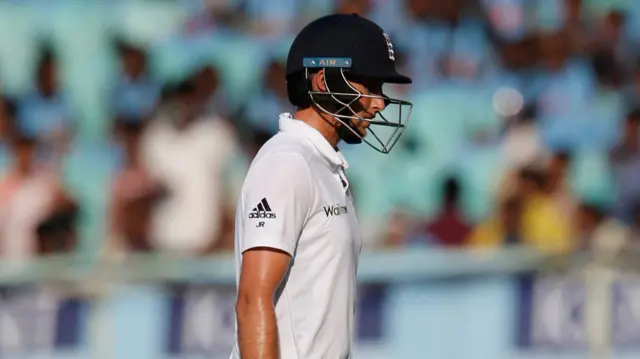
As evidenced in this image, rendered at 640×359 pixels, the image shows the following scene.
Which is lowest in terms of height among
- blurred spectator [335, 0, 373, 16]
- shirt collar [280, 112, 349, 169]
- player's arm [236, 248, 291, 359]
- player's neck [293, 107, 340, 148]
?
player's arm [236, 248, 291, 359]

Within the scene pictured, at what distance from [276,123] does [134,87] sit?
3.48 feet

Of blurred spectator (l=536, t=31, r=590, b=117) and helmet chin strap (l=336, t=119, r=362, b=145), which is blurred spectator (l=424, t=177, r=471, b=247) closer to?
blurred spectator (l=536, t=31, r=590, b=117)

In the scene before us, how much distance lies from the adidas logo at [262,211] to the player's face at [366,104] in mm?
466

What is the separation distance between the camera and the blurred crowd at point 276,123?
7895 millimetres

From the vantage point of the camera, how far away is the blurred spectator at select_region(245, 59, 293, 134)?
855 centimetres

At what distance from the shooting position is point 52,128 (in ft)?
28.7

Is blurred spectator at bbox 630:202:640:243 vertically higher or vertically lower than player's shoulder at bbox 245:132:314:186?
higher

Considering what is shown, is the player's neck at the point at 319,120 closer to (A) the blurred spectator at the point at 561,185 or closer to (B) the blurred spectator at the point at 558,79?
(A) the blurred spectator at the point at 561,185

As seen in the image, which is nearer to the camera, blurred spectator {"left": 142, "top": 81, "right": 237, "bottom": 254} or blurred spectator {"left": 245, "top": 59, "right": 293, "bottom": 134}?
blurred spectator {"left": 142, "top": 81, "right": 237, "bottom": 254}

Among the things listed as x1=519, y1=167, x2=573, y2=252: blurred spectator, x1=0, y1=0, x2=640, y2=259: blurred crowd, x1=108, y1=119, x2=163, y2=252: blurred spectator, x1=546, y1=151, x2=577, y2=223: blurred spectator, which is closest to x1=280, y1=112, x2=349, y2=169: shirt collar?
x1=0, y1=0, x2=640, y2=259: blurred crowd

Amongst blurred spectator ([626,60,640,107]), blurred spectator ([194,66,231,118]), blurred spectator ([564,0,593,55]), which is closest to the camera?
blurred spectator ([626,60,640,107])

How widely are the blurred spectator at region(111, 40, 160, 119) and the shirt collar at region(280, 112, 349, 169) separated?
5155mm

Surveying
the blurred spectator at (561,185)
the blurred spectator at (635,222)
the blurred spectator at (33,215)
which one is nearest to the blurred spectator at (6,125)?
the blurred spectator at (33,215)

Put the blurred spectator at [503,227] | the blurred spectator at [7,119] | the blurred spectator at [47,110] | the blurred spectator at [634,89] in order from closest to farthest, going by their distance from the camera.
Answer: the blurred spectator at [503,227]
the blurred spectator at [634,89]
the blurred spectator at [47,110]
the blurred spectator at [7,119]
